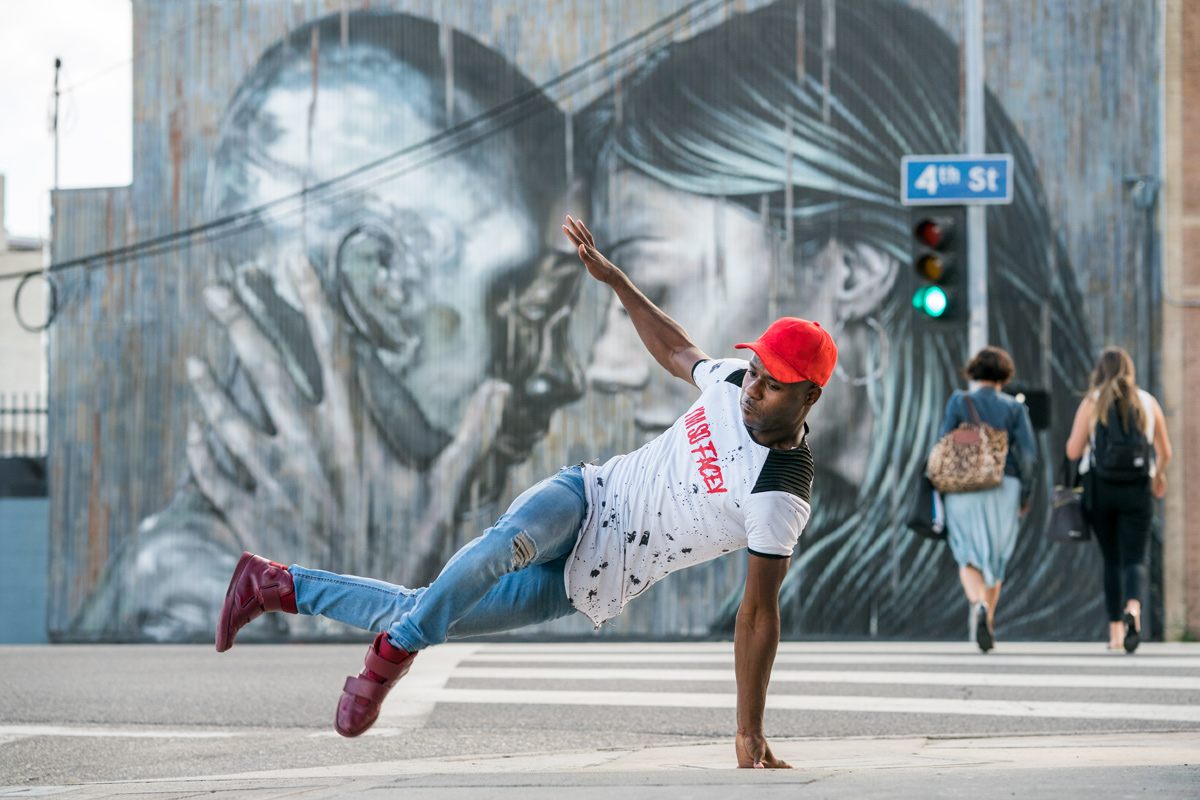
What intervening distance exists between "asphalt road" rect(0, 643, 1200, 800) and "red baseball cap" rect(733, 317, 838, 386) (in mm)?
1232

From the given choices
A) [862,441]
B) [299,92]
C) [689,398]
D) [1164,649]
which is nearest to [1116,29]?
[862,441]

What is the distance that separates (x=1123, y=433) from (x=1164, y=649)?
70.1 inches

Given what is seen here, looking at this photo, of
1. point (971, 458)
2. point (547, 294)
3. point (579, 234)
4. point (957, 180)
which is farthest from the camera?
point (547, 294)

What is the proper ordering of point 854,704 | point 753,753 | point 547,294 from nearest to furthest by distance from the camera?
point 753,753 < point 854,704 < point 547,294

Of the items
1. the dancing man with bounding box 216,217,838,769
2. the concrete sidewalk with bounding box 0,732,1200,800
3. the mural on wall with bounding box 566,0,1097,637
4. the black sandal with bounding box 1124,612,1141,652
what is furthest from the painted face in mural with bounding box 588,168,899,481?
the dancing man with bounding box 216,217,838,769

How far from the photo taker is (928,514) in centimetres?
921

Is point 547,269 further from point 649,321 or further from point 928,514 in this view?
point 649,321

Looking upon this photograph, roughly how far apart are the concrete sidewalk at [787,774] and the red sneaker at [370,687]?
192mm

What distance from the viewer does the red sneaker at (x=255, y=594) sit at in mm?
4645

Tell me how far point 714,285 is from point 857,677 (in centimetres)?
542

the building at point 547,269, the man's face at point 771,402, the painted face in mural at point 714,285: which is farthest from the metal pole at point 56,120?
the man's face at point 771,402

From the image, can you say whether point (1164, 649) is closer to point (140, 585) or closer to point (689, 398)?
point (689, 398)

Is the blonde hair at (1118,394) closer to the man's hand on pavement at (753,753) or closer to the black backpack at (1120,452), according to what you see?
the black backpack at (1120,452)

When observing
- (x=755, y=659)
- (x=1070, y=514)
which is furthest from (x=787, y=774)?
(x=1070, y=514)
